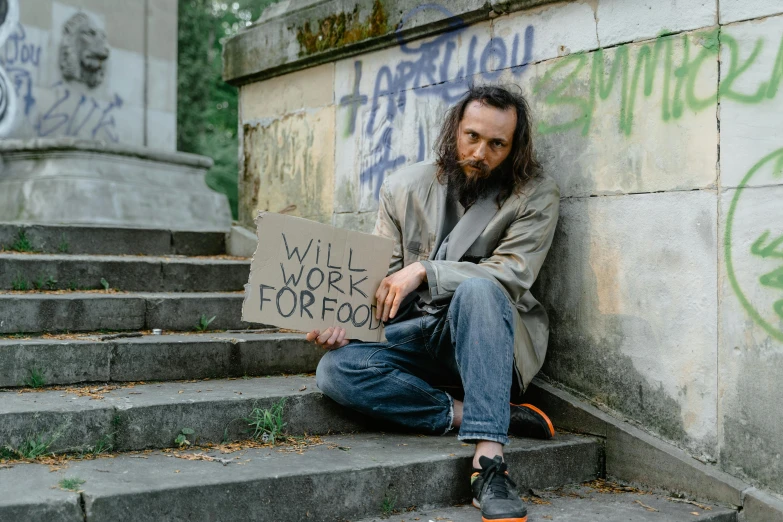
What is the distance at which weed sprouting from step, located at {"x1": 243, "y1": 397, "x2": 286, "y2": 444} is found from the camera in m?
3.02

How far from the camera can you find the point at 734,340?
112 inches

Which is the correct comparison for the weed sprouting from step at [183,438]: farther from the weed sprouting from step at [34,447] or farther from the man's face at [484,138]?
the man's face at [484,138]

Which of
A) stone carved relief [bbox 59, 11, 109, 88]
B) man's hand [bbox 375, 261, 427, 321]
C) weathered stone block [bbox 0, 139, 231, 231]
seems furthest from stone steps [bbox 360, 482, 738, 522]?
stone carved relief [bbox 59, 11, 109, 88]

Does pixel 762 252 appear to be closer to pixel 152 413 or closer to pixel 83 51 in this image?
pixel 152 413

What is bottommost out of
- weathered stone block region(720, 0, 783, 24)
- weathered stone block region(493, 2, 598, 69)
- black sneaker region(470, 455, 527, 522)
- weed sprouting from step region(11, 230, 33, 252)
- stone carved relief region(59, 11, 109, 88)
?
black sneaker region(470, 455, 527, 522)

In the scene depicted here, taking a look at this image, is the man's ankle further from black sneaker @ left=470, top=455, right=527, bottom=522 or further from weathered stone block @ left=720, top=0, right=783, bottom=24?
weathered stone block @ left=720, top=0, right=783, bottom=24

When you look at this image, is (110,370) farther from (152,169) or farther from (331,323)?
(152,169)

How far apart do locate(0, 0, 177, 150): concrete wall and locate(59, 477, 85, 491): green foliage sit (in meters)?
5.45

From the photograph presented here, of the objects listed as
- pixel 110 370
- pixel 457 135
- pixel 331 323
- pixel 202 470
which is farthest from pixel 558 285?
pixel 110 370

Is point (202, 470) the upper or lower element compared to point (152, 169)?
lower

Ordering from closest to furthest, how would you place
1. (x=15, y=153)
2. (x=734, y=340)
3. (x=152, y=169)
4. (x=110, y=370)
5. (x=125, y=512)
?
1. (x=125, y=512)
2. (x=734, y=340)
3. (x=110, y=370)
4. (x=15, y=153)
5. (x=152, y=169)

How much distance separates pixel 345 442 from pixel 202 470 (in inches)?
26.3

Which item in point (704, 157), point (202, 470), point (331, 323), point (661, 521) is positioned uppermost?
point (704, 157)

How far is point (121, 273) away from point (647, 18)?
3.04 metres
